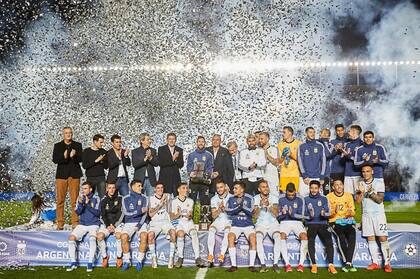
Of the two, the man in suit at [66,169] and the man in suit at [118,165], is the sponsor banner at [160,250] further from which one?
the man in suit at [118,165]

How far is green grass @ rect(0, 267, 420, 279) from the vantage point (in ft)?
24.3

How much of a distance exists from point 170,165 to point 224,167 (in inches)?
40.2

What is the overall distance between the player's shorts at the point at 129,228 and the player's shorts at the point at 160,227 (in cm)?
12

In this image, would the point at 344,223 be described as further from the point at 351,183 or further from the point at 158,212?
the point at 158,212

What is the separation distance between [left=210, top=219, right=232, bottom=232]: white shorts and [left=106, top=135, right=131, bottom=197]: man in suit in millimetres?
2021

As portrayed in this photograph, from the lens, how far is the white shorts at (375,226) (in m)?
7.95

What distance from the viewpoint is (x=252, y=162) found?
9.37m

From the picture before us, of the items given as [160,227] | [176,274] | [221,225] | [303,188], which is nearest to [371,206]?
[303,188]

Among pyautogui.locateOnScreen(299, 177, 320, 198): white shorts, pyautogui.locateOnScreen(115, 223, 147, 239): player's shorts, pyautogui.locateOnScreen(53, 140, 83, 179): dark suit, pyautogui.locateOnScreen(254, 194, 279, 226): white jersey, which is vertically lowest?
pyautogui.locateOnScreen(115, 223, 147, 239): player's shorts

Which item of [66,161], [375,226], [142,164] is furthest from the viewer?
[142,164]

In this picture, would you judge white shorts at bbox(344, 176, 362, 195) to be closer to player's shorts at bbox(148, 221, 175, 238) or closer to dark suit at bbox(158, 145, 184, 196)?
dark suit at bbox(158, 145, 184, 196)

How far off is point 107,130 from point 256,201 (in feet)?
34.5

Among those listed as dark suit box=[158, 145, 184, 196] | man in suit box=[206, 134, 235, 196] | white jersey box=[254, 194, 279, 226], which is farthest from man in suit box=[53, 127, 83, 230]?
white jersey box=[254, 194, 279, 226]

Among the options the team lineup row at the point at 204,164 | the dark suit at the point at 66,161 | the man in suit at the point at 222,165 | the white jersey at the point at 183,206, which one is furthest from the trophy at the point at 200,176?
the dark suit at the point at 66,161
